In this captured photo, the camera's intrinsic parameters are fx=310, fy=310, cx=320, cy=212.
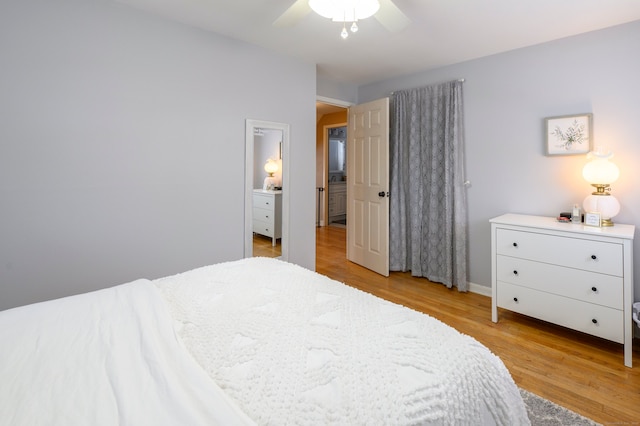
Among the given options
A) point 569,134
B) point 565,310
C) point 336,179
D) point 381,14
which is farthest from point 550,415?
point 336,179

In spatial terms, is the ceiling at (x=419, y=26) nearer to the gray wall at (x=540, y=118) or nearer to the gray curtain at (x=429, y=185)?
the gray wall at (x=540, y=118)

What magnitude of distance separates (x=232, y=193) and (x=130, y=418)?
2.37 metres

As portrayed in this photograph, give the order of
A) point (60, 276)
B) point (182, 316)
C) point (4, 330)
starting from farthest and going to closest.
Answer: point (60, 276) < point (182, 316) < point (4, 330)

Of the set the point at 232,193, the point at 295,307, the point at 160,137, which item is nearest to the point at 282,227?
the point at 232,193

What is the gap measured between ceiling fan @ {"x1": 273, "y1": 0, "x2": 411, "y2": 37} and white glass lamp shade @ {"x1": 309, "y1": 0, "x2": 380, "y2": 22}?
2 cm

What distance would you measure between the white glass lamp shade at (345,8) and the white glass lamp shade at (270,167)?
5.22 feet

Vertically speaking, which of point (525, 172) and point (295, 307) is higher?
point (525, 172)

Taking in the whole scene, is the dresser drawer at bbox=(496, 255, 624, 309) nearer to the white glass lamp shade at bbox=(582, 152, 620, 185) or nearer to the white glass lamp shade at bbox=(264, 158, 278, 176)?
the white glass lamp shade at bbox=(582, 152, 620, 185)

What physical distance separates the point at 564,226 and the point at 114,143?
3440mm

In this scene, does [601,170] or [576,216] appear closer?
[601,170]

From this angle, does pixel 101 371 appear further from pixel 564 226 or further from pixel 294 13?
pixel 564 226

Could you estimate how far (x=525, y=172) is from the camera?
298 centimetres

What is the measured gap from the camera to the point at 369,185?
4031 mm

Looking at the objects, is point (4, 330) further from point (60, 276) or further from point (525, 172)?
point (525, 172)
